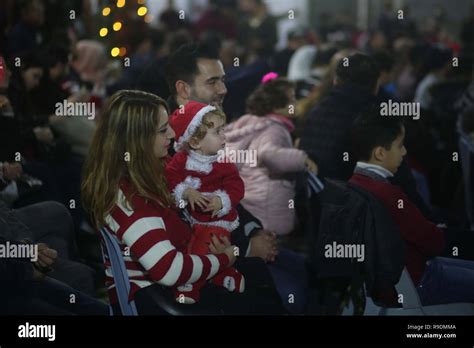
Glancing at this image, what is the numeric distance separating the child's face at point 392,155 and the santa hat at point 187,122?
81cm

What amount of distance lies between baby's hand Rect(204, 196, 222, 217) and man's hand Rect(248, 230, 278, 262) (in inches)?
18.0

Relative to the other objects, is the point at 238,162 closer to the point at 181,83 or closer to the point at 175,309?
the point at 181,83

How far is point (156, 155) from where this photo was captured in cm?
391

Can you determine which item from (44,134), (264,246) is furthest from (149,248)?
(44,134)

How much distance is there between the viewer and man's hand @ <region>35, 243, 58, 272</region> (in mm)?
4309

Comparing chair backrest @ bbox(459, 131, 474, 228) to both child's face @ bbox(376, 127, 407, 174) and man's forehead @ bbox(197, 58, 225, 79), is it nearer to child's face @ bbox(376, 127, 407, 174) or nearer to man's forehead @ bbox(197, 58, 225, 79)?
child's face @ bbox(376, 127, 407, 174)

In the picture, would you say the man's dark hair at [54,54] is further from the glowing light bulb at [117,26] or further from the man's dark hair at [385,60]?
the man's dark hair at [385,60]

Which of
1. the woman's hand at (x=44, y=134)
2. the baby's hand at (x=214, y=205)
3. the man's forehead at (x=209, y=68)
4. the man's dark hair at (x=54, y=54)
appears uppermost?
the man's dark hair at (x=54, y=54)

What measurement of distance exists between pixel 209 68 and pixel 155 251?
127cm

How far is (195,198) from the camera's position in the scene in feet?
13.2

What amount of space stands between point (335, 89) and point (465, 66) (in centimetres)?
312

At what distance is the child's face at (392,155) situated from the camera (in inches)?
174

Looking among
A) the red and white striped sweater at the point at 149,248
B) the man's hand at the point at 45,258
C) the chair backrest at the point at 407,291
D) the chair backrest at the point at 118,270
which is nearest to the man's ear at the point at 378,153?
the chair backrest at the point at 407,291

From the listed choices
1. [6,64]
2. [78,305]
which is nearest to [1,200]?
[78,305]
